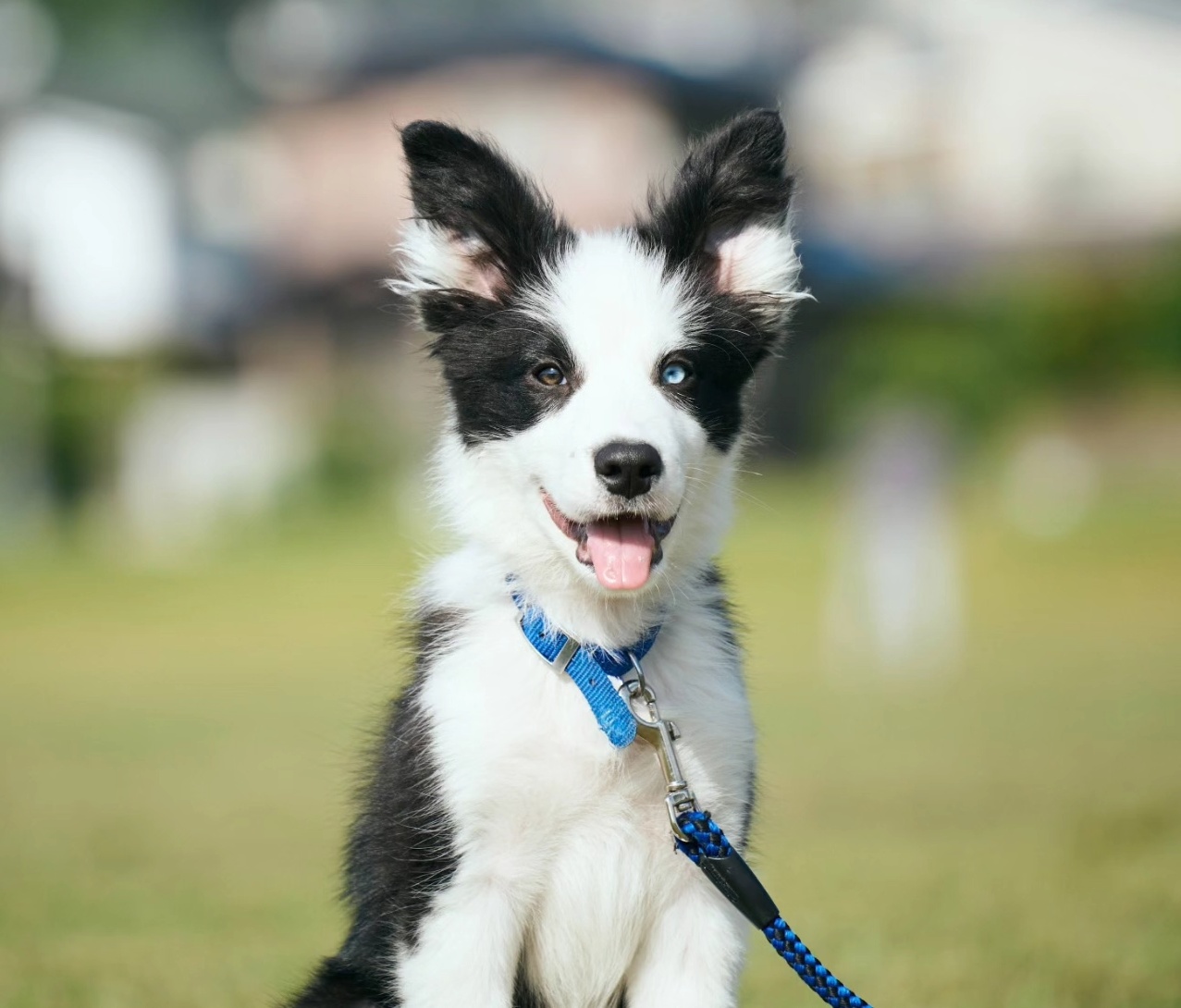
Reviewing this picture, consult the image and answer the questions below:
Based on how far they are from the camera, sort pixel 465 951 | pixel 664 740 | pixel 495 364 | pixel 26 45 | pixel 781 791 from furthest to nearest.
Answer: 1. pixel 26 45
2. pixel 781 791
3. pixel 495 364
4. pixel 664 740
5. pixel 465 951

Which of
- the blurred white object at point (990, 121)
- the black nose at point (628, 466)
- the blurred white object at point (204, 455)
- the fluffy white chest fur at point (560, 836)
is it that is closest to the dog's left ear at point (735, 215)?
the black nose at point (628, 466)

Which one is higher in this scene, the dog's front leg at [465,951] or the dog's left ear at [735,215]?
the dog's left ear at [735,215]

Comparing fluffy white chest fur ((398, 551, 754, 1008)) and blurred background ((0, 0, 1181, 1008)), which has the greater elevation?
fluffy white chest fur ((398, 551, 754, 1008))

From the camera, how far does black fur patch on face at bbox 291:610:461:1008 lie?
3.87 m

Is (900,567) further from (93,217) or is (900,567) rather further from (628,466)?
(93,217)

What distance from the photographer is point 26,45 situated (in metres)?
54.7

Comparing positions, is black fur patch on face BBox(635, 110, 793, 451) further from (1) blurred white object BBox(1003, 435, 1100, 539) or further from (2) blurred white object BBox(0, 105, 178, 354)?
(2) blurred white object BBox(0, 105, 178, 354)

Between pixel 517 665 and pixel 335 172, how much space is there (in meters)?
35.6

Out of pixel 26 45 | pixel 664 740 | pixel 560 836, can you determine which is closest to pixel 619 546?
pixel 664 740

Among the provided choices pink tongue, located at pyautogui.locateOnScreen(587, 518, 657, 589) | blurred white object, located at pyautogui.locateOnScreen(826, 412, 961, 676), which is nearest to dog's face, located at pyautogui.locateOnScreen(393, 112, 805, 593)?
pink tongue, located at pyautogui.locateOnScreen(587, 518, 657, 589)

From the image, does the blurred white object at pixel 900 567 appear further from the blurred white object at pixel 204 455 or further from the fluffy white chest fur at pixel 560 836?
the blurred white object at pixel 204 455

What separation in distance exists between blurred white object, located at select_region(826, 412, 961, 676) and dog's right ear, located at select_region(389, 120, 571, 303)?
1159cm

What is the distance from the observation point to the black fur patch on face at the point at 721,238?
4.27 metres

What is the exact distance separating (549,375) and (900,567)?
1260cm
